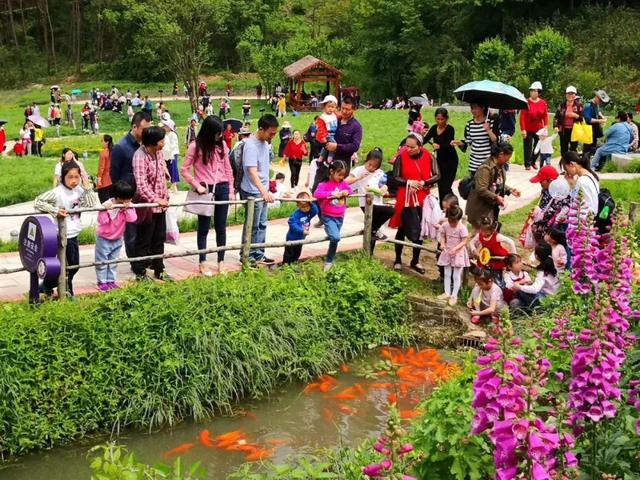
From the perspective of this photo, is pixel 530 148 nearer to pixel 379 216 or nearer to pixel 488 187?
pixel 379 216

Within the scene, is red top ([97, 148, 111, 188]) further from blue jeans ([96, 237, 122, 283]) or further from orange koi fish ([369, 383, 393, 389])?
orange koi fish ([369, 383, 393, 389])

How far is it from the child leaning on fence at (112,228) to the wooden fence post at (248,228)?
1156mm

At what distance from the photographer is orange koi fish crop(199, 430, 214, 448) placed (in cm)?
635

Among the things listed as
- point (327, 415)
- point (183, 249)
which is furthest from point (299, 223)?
point (327, 415)

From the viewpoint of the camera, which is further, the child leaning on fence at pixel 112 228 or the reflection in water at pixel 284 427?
the child leaning on fence at pixel 112 228

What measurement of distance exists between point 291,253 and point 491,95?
373 cm

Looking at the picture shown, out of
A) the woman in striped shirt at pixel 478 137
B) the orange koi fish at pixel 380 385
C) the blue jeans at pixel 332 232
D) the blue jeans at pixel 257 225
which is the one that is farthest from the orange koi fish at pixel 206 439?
the woman in striped shirt at pixel 478 137

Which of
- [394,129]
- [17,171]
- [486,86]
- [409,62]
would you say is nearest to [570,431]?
[486,86]

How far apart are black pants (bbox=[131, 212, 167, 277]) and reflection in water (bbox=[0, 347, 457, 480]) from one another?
6.85 feet

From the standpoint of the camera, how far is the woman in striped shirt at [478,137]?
32.6ft

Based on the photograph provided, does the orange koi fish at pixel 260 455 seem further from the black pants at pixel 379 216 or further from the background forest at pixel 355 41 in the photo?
the background forest at pixel 355 41

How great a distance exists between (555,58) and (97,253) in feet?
110

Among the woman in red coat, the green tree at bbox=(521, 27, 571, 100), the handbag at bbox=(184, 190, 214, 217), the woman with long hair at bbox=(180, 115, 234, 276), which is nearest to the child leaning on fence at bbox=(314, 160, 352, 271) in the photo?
the woman in red coat

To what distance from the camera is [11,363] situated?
20.0 ft
